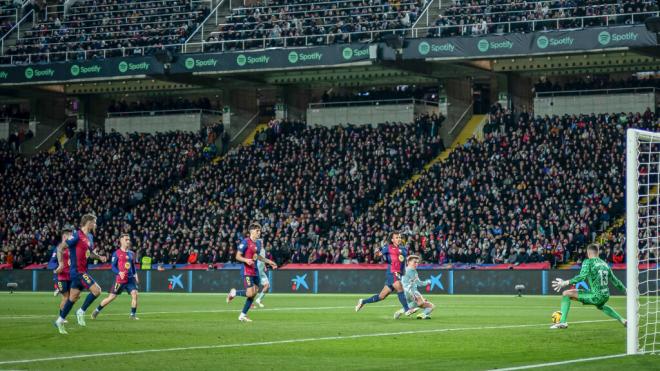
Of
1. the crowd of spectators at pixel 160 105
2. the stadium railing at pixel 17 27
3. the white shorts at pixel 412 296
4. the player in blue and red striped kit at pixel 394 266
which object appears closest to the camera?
the white shorts at pixel 412 296

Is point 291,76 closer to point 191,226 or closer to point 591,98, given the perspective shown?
point 191,226

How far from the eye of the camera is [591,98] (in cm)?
5547

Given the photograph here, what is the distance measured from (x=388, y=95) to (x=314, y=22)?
581cm

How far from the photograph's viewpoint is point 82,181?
61.1m

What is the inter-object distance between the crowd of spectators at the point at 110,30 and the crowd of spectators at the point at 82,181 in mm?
5312

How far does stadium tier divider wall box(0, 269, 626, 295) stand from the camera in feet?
139

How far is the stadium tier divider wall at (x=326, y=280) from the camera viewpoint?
139 ft

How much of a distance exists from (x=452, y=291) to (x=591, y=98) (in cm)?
1658

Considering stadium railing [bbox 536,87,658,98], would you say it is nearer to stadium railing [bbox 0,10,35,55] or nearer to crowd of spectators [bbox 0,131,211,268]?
crowd of spectators [bbox 0,131,211,268]

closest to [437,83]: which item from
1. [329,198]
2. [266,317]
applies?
[329,198]

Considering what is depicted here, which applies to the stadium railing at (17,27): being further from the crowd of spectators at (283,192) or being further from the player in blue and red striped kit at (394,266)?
the player in blue and red striped kit at (394,266)

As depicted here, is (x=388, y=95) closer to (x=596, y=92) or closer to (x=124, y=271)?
(x=596, y=92)

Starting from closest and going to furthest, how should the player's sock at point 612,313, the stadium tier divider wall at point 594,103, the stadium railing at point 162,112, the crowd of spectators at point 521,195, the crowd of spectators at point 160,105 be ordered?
the player's sock at point 612,313
the crowd of spectators at point 521,195
the stadium tier divider wall at point 594,103
the stadium railing at point 162,112
the crowd of spectators at point 160,105

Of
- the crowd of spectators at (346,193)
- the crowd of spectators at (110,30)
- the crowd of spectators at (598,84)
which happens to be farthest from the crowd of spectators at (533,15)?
the crowd of spectators at (110,30)
